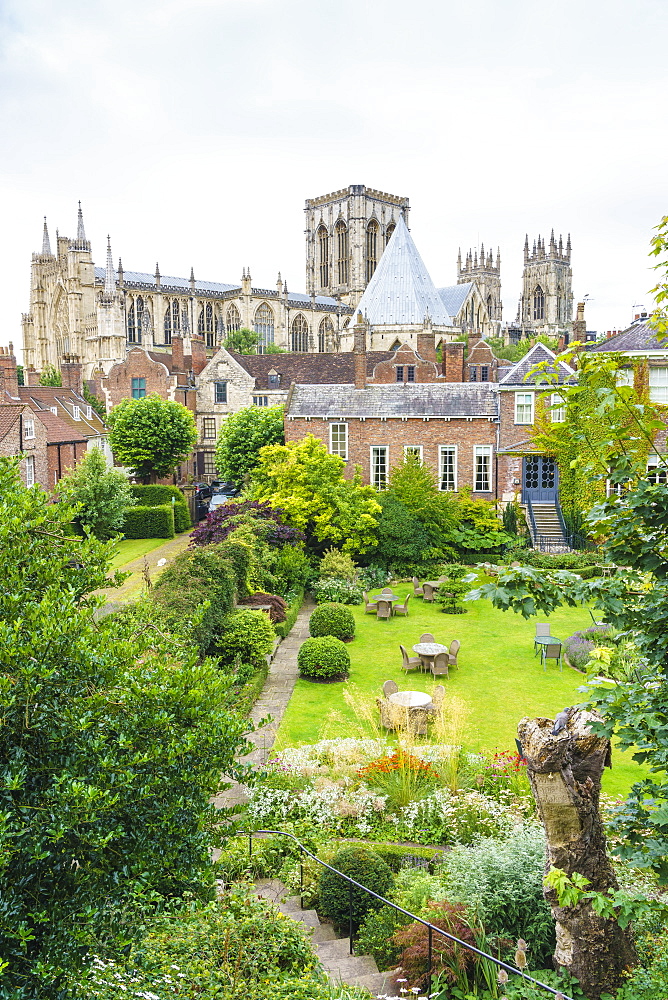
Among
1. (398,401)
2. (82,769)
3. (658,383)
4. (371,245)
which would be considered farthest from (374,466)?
(371,245)

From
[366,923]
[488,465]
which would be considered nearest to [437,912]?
[366,923]

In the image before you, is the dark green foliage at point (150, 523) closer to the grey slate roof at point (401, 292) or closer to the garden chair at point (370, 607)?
the garden chair at point (370, 607)

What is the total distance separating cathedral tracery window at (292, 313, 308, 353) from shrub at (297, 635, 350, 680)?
77.7 m

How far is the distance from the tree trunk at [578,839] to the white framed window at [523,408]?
89.2ft

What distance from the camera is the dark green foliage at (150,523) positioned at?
37.3 m

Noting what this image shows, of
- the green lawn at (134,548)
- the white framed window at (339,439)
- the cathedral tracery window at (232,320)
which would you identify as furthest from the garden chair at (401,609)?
the cathedral tracery window at (232,320)

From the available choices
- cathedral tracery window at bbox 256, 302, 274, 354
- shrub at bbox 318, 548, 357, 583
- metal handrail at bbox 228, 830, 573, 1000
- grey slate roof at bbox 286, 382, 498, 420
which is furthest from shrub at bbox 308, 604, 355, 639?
cathedral tracery window at bbox 256, 302, 274, 354

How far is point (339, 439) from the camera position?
3538 centimetres

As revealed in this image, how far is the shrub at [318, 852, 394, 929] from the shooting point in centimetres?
931

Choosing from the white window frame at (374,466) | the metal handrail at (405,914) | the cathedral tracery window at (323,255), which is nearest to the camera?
the metal handrail at (405,914)

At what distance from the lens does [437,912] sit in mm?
8406

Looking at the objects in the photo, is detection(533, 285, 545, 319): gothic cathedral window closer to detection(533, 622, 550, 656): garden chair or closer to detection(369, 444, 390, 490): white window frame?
detection(369, 444, 390, 490): white window frame

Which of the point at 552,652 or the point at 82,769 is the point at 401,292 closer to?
the point at 552,652

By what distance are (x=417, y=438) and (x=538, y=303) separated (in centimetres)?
9268
